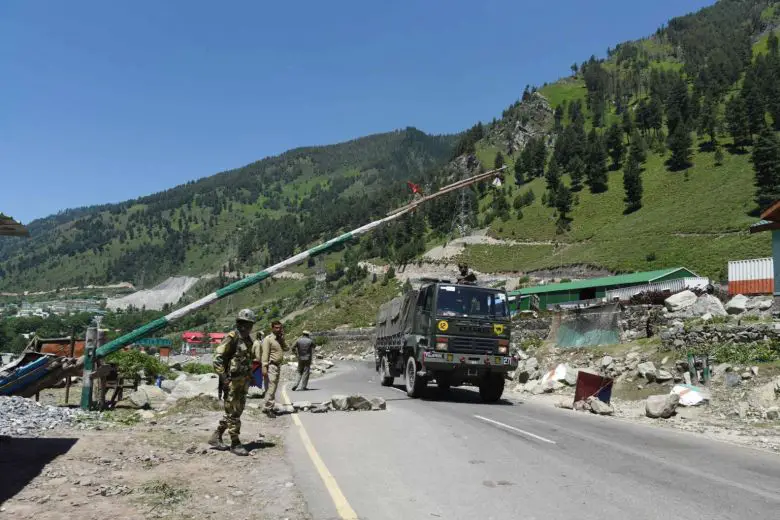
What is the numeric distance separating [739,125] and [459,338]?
10851 centimetres

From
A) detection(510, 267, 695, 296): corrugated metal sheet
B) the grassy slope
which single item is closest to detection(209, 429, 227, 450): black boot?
detection(510, 267, 695, 296): corrugated metal sheet

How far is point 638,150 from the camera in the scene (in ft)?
382

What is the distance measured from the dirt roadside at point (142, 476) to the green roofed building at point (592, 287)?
3972cm

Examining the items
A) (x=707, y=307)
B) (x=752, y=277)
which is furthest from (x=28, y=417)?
(x=752, y=277)

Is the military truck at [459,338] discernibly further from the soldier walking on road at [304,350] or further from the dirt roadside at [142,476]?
the dirt roadside at [142,476]

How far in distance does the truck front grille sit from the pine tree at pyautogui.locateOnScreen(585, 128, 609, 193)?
104871mm

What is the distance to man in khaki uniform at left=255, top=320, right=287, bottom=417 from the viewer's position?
40.4ft

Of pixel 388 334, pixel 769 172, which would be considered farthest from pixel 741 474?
pixel 769 172

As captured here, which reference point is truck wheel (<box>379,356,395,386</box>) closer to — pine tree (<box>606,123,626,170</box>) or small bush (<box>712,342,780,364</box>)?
small bush (<box>712,342,780,364</box>)

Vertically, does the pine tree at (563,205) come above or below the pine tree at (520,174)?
below

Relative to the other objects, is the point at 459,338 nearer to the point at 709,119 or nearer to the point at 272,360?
the point at 272,360

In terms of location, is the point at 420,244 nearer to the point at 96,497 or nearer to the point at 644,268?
the point at 644,268

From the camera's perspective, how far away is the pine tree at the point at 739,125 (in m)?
100

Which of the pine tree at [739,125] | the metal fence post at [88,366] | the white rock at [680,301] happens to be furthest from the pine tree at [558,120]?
the metal fence post at [88,366]
